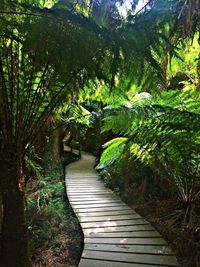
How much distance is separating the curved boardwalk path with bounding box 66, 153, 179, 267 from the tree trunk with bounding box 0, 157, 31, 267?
0.60 m

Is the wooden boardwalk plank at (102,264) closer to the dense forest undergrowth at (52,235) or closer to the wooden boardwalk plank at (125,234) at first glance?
the dense forest undergrowth at (52,235)

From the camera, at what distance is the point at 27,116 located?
189 centimetres

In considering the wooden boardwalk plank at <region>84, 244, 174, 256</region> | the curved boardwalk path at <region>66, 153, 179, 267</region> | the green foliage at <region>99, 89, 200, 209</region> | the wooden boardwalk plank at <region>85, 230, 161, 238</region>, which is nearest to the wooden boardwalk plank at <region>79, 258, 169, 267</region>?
the curved boardwalk path at <region>66, 153, 179, 267</region>

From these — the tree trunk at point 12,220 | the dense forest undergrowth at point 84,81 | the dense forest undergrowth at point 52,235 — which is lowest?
the dense forest undergrowth at point 52,235

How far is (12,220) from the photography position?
1.73 meters

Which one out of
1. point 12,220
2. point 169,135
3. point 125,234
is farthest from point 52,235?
point 169,135

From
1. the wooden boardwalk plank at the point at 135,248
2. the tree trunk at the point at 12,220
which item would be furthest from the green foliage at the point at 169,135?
the tree trunk at the point at 12,220

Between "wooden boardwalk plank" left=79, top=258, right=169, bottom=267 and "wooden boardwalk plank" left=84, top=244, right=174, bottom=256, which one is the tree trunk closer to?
"wooden boardwalk plank" left=79, top=258, right=169, bottom=267

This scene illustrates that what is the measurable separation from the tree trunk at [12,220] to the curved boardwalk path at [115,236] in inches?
23.4

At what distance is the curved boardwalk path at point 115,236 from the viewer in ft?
7.22

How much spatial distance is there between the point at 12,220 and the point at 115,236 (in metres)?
1.29

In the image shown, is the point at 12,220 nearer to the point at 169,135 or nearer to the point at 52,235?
the point at 52,235

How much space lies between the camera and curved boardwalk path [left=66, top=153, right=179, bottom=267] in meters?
2.20

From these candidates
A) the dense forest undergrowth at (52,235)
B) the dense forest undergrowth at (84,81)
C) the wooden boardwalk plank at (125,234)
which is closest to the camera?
the dense forest undergrowth at (84,81)
